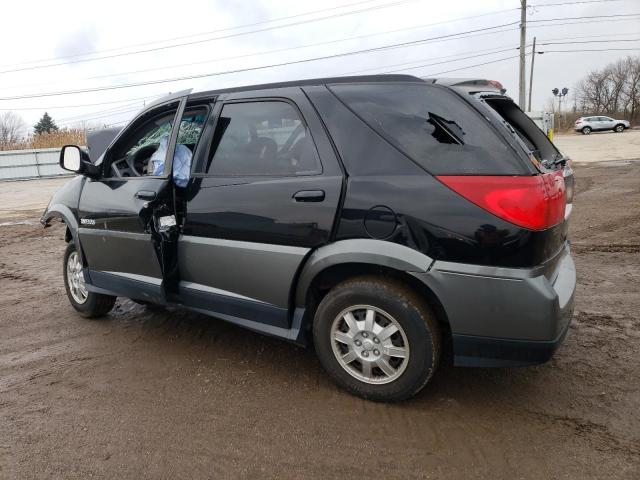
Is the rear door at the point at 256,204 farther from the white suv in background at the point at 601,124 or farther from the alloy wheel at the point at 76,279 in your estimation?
the white suv in background at the point at 601,124

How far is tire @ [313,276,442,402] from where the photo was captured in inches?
109

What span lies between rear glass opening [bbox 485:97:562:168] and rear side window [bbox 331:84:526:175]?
37 centimetres

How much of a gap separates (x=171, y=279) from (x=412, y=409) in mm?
1928

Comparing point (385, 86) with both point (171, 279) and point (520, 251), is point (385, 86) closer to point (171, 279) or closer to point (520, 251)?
point (520, 251)

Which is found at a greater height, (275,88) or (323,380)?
(275,88)

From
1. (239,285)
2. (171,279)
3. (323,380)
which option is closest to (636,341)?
(323,380)

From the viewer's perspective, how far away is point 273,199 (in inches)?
122

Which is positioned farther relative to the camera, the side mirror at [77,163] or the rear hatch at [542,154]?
the side mirror at [77,163]

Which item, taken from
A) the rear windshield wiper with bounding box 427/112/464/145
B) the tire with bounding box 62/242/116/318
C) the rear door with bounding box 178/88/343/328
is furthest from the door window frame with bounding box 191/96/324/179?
the tire with bounding box 62/242/116/318

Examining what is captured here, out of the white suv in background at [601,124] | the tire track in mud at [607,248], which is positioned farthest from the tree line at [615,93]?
the tire track in mud at [607,248]

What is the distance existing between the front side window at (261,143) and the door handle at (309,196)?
5.2 inches

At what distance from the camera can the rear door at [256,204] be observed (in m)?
3.00

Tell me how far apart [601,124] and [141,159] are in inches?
1982

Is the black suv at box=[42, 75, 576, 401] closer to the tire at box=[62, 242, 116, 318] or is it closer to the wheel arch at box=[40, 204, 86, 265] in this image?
the wheel arch at box=[40, 204, 86, 265]
